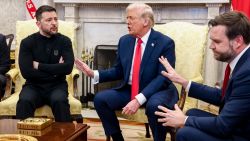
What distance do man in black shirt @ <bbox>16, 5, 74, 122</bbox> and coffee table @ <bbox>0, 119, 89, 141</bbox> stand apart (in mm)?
469

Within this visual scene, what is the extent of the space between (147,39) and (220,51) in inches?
37.6

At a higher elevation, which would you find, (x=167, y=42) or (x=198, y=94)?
(x=167, y=42)

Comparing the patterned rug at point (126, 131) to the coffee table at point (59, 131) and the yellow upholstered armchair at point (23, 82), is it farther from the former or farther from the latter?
the coffee table at point (59, 131)

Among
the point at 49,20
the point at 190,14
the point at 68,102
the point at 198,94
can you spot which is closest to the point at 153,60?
the point at 198,94

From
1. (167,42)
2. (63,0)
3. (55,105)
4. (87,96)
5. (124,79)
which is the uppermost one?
(63,0)

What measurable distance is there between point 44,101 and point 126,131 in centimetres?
95

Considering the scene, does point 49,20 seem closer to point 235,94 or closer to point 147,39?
point 147,39

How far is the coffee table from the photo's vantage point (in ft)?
6.62

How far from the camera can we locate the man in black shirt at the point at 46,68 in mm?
2771

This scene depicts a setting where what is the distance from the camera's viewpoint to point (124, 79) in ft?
9.39

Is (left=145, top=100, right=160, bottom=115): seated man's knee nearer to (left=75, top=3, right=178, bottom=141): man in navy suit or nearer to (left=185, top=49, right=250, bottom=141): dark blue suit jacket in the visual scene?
(left=75, top=3, right=178, bottom=141): man in navy suit

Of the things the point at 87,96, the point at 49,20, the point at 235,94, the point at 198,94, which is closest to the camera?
the point at 235,94

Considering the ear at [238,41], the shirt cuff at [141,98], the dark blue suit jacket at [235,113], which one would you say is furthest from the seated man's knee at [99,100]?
the ear at [238,41]

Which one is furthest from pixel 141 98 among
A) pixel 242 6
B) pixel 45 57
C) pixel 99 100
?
pixel 242 6
